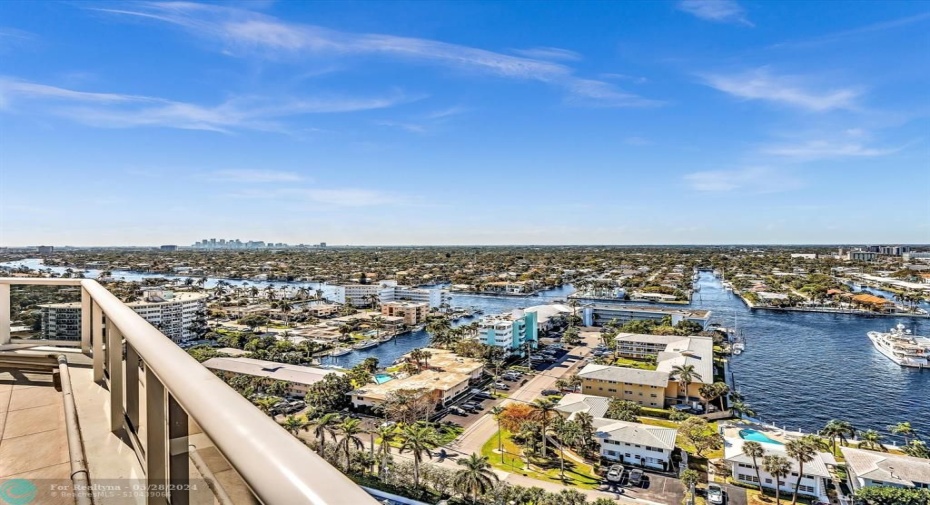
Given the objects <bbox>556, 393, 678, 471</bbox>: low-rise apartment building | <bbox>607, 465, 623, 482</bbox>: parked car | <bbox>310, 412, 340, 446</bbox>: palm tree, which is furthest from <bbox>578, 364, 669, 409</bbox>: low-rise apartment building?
<bbox>310, 412, 340, 446</bbox>: palm tree

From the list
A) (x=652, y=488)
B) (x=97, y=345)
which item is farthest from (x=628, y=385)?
(x=97, y=345)

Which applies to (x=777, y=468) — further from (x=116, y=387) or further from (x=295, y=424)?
(x=116, y=387)

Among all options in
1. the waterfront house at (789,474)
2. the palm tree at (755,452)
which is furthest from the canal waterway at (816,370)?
the palm tree at (755,452)

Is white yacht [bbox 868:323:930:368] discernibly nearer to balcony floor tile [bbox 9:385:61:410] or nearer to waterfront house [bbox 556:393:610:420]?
waterfront house [bbox 556:393:610:420]

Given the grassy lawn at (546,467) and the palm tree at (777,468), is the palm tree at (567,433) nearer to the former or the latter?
the grassy lawn at (546,467)

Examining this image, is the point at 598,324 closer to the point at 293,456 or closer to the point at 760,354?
the point at 760,354
